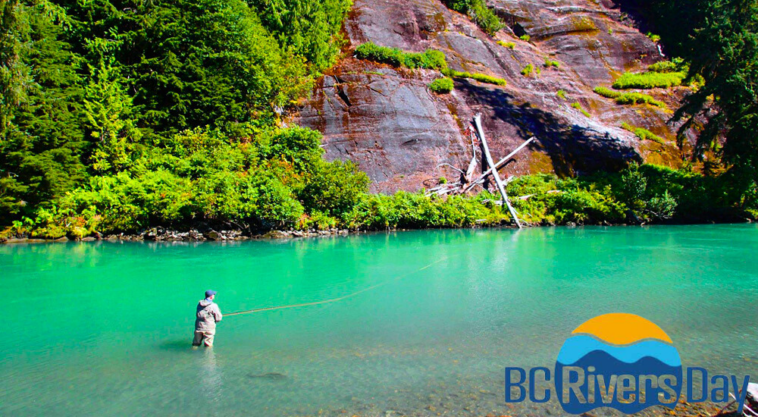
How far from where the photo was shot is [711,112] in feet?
130

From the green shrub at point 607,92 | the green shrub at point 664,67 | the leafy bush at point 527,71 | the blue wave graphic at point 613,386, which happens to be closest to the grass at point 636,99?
the green shrub at point 607,92

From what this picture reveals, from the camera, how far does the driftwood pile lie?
29.5 meters

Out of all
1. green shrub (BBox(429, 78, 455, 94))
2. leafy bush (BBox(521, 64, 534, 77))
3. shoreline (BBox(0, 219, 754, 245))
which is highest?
leafy bush (BBox(521, 64, 534, 77))

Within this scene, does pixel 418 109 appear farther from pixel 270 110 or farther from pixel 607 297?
pixel 607 297

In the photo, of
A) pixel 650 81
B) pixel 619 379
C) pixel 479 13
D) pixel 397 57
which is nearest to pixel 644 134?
pixel 650 81

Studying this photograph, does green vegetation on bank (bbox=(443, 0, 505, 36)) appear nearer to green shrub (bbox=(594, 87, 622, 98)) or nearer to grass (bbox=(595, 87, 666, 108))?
green shrub (bbox=(594, 87, 622, 98))

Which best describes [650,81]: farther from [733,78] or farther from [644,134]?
[733,78]

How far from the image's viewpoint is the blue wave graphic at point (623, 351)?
22.6 feet

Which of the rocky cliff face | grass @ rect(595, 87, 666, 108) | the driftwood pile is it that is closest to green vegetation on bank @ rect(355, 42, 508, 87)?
the rocky cliff face

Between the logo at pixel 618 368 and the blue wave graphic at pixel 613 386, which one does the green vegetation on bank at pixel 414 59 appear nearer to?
the logo at pixel 618 368

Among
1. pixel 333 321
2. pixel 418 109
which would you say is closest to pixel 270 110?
pixel 418 109

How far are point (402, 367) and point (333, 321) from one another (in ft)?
8.78

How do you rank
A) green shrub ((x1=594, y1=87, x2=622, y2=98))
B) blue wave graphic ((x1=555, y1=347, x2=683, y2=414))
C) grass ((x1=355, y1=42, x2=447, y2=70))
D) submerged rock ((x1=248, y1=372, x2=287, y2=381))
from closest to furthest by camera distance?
blue wave graphic ((x1=555, y1=347, x2=683, y2=414))
submerged rock ((x1=248, y1=372, x2=287, y2=381))
grass ((x1=355, y1=42, x2=447, y2=70))
green shrub ((x1=594, y1=87, x2=622, y2=98))

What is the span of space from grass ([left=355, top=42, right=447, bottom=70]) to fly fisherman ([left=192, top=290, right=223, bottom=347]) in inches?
1204
